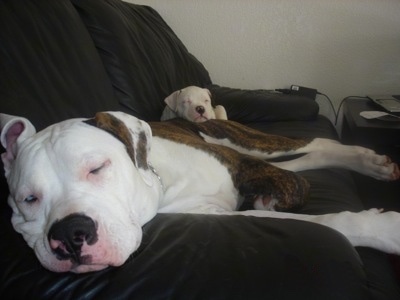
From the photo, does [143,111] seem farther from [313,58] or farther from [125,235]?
[313,58]

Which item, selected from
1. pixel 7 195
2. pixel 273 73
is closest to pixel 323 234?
pixel 7 195

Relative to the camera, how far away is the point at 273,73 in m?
3.66

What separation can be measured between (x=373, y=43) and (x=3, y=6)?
302cm

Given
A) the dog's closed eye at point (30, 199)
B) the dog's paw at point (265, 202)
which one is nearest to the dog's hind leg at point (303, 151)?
the dog's paw at point (265, 202)

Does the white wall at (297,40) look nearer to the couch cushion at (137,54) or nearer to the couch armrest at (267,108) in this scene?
the couch cushion at (137,54)

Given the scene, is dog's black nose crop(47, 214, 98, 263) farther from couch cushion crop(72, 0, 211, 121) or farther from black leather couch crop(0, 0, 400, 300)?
couch cushion crop(72, 0, 211, 121)

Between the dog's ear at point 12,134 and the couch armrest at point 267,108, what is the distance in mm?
1970

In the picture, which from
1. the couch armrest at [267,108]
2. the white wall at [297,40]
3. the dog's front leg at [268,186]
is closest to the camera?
the dog's front leg at [268,186]

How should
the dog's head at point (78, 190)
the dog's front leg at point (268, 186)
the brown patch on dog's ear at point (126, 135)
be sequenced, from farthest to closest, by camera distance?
the dog's front leg at point (268, 186) < the brown patch on dog's ear at point (126, 135) < the dog's head at point (78, 190)

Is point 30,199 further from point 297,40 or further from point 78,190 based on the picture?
point 297,40

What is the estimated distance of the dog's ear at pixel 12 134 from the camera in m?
1.10

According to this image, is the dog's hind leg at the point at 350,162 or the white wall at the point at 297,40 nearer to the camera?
the dog's hind leg at the point at 350,162

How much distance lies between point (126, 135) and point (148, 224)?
29 centimetres

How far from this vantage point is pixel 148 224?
111 centimetres
